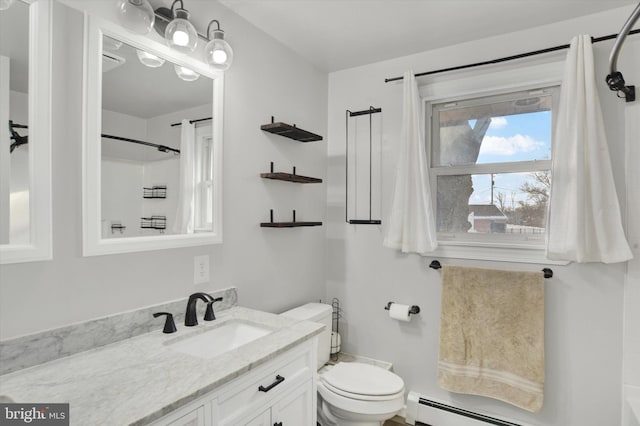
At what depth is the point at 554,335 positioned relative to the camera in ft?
6.39

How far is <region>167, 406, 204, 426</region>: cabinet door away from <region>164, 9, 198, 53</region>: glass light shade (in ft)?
4.52

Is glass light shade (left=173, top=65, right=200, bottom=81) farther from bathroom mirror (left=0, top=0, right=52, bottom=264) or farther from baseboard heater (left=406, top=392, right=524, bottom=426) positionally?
baseboard heater (left=406, top=392, right=524, bottom=426)

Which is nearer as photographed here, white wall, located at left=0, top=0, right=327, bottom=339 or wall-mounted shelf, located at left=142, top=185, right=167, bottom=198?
white wall, located at left=0, top=0, right=327, bottom=339

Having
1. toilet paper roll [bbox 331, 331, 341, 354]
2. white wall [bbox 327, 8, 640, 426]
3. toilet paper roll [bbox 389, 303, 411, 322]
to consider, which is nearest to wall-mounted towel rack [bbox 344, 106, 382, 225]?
white wall [bbox 327, 8, 640, 426]

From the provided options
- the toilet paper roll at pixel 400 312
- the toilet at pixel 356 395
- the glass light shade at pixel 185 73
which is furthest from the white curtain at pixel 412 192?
the glass light shade at pixel 185 73

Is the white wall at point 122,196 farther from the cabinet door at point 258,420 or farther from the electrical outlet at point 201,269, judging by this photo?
the cabinet door at point 258,420

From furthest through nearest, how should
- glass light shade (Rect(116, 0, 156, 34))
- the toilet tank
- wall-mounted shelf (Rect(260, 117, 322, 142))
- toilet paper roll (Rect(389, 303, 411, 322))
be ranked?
toilet paper roll (Rect(389, 303, 411, 322)) < the toilet tank < wall-mounted shelf (Rect(260, 117, 322, 142)) < glass light shade (Rect(116, 0, 156, 34))

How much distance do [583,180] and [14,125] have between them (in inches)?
96.2

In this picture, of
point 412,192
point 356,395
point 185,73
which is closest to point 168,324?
point 356,395

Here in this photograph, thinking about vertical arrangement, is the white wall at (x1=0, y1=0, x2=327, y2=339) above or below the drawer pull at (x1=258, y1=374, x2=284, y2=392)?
above

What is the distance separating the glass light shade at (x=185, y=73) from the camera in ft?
5.21

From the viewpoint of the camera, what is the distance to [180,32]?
1413 mm

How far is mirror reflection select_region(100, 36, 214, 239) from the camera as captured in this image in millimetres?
1325

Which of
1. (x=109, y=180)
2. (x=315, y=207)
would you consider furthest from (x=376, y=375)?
(x=109, y=180)
